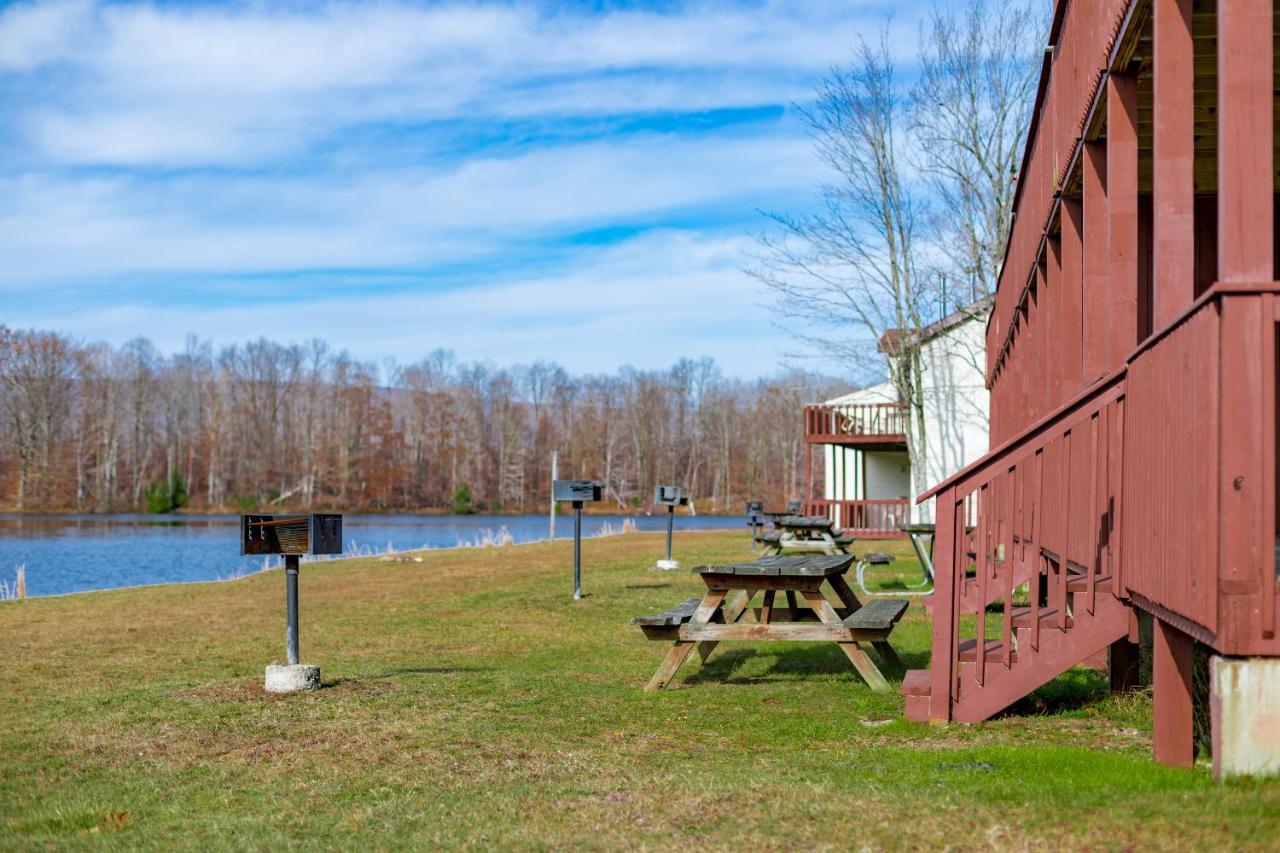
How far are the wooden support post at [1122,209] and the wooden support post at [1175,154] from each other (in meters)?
1.30

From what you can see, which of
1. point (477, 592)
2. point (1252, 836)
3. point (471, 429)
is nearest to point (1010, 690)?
point (1252, 836)

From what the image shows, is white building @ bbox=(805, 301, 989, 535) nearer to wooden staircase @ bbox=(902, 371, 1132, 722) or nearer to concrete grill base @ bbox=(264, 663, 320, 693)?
concrete grill base @ bbox=(264, 663, 320, 693)

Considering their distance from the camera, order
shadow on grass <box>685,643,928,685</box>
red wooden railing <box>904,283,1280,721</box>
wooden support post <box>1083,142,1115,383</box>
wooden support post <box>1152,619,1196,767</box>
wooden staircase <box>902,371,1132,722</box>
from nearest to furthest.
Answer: red wooden railing <box>904,283,1280,721</box> → wooden support post <box>1152,619,1196,767</box> → wooden staircase <box>902,371,1132,722</box> → wooden support post <box>1083,142,1115,383</box> → shadow on grass <box>685,643,928,685</box>

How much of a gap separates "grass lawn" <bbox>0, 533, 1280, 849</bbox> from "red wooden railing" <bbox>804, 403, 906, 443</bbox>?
21.6m

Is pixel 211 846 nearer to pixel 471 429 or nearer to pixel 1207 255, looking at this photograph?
pixel 1207 255

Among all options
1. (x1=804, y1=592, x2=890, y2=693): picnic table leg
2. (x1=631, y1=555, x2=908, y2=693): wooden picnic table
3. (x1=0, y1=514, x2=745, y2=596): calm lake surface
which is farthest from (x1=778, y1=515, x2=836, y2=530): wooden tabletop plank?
(x1=0, y1=514, x2=745, y2=596): calm lake surface

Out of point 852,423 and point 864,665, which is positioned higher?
point 852,423

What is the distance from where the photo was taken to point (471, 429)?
9675cm

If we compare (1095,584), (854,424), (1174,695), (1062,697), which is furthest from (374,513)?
(1174,695)

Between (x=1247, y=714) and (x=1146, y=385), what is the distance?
1501 millimetres

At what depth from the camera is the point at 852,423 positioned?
33500mm

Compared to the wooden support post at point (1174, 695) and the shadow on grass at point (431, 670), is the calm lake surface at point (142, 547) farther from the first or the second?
the wooden support post at point (1174, 695)

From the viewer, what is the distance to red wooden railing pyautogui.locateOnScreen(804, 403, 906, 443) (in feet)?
108

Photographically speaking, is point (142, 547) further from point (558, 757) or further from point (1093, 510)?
point (1093, 510)
